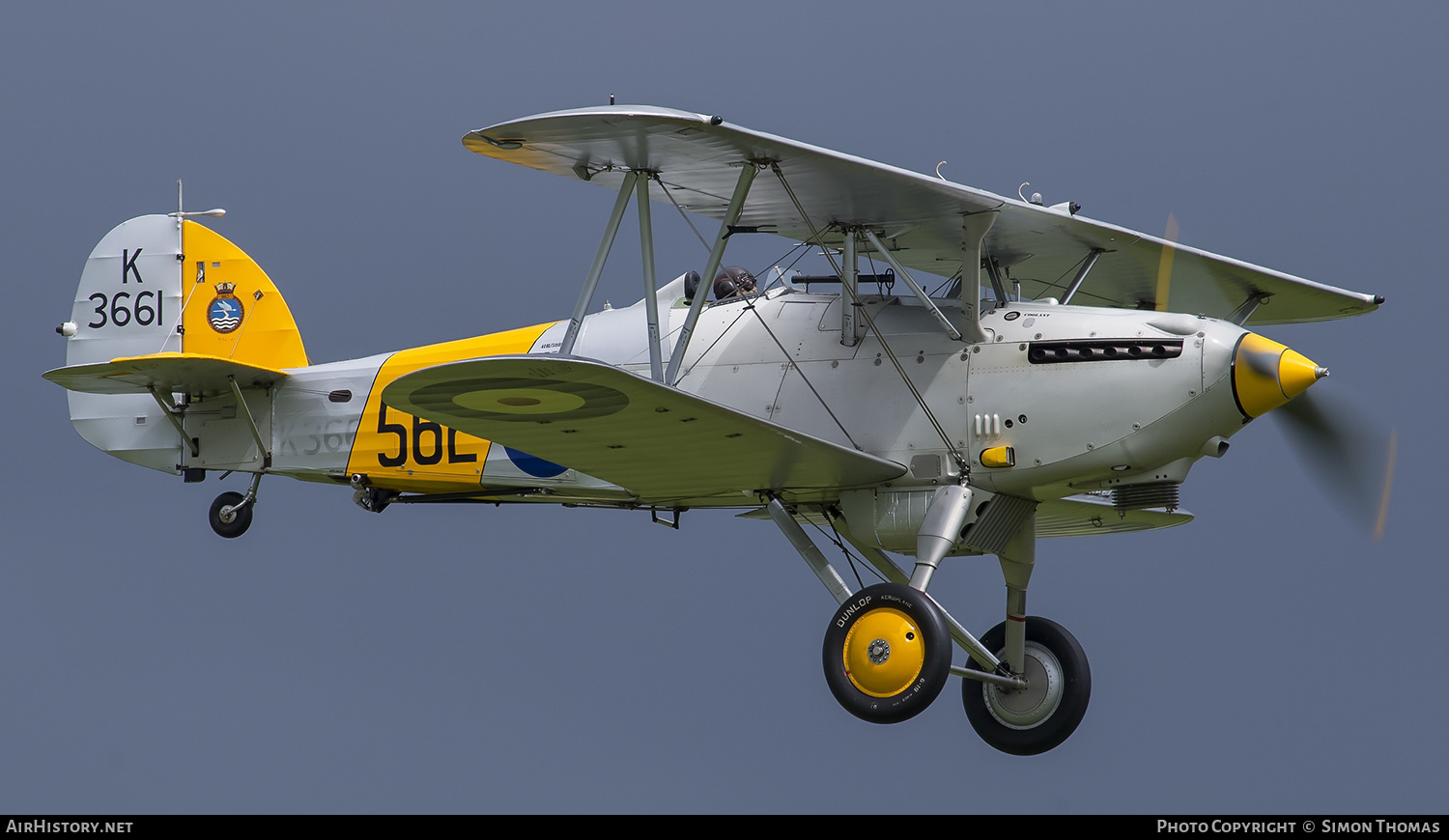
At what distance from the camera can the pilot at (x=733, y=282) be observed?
44.4 ft

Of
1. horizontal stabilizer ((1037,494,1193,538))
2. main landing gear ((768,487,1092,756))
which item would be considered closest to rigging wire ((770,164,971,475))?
main landing gear ((768,487,1092,756))

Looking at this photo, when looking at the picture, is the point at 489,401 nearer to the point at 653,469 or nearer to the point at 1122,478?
the point at 653,469

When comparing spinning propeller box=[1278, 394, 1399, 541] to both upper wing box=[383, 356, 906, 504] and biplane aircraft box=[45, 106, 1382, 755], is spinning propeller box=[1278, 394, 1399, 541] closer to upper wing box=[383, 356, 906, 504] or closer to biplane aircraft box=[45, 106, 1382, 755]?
biplane aircraft box=[45, 106, 1382, 755]

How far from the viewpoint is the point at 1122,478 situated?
482 inches

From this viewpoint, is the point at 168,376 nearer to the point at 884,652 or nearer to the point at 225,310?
the point at 225,310

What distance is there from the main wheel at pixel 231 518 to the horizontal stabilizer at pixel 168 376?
94cm

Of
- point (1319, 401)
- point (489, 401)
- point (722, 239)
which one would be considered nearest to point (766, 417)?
point (722, 239)

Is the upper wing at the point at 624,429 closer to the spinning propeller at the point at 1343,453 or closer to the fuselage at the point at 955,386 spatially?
the fuselage at the point at 955,386

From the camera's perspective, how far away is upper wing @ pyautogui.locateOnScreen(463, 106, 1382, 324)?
11453 mm

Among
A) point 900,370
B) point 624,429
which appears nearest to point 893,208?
point 900,370

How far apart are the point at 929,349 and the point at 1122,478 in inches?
61.1

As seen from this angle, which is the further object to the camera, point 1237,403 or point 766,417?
point 766,417

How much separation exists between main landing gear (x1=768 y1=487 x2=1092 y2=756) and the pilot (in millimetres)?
1590

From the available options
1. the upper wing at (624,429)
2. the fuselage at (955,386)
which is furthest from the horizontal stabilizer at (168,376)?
the upper wing at (624,429)
